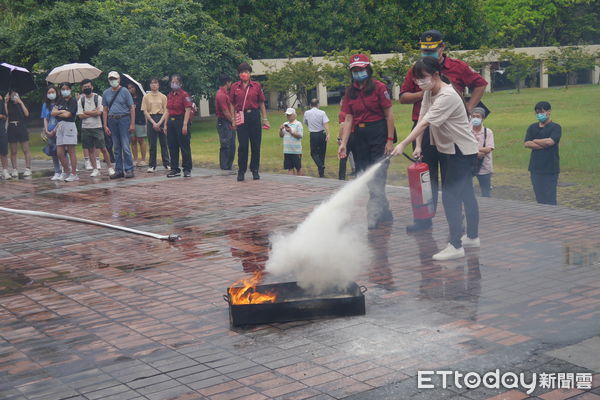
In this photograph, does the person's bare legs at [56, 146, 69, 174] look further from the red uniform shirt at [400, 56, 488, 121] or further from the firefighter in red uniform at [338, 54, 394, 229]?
the red uniform shirt at [400, 56, 488, 121]

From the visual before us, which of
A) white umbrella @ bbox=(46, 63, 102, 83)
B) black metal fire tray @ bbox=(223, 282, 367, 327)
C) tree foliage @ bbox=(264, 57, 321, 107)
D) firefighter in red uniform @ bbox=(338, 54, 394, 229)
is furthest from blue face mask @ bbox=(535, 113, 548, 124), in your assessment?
tree foliage @ bbox=(264, 57, 321, 107)

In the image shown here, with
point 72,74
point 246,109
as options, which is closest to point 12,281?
point 246,109

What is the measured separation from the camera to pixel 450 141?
25.1 feet

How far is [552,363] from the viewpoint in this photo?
4.62 metres

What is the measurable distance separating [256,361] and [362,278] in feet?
7.15

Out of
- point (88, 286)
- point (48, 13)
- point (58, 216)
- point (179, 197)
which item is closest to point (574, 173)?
point (179, 197)

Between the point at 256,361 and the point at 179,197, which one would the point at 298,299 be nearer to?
the point at 256,361

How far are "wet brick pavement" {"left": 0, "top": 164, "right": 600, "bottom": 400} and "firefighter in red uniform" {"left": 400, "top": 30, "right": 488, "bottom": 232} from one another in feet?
2.37

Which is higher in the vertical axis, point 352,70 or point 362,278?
point 352,70

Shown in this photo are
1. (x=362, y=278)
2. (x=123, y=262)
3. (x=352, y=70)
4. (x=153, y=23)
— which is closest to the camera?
(x=362, y=278)

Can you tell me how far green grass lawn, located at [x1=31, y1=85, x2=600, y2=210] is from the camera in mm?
14516

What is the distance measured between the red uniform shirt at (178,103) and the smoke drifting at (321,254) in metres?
9.17

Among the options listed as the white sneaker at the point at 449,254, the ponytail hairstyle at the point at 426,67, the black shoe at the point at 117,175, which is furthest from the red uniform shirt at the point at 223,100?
the white sneaker at the point at 449,254

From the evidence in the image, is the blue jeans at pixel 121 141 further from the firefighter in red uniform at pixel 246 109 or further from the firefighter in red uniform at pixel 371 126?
the firefighter in red uniform at pixel 371 126
